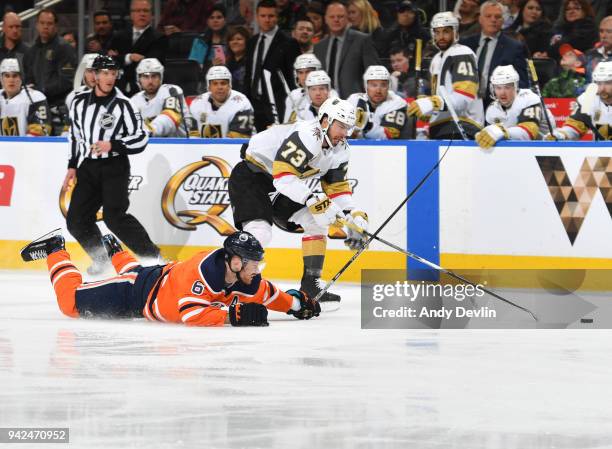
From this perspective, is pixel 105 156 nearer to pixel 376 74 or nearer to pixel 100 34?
pixel 376 74

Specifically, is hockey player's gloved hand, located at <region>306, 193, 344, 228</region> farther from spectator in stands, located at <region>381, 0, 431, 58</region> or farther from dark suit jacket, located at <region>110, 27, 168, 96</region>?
dark suit jacket, located at <region>110, 27, 168, 96</region>

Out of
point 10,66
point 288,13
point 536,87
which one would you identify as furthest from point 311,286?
point 10,66

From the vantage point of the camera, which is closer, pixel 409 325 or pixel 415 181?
pixel 409 325

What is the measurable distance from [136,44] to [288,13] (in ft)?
5.26

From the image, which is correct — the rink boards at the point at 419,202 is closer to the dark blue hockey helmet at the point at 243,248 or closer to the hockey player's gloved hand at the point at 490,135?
the hockey player's gloved hand at the point at 490,135

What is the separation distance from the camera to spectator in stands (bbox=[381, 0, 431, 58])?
1358cm

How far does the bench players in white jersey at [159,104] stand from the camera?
1298cm

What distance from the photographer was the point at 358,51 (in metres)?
13.1

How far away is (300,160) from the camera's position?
914 centimetres

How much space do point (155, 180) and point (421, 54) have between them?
280cm

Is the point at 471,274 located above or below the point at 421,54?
below

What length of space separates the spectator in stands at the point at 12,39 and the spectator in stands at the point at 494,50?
18.5 feet

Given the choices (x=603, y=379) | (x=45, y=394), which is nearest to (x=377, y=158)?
(x=603, y=379)

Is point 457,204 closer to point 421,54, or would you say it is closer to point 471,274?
point 471,274
